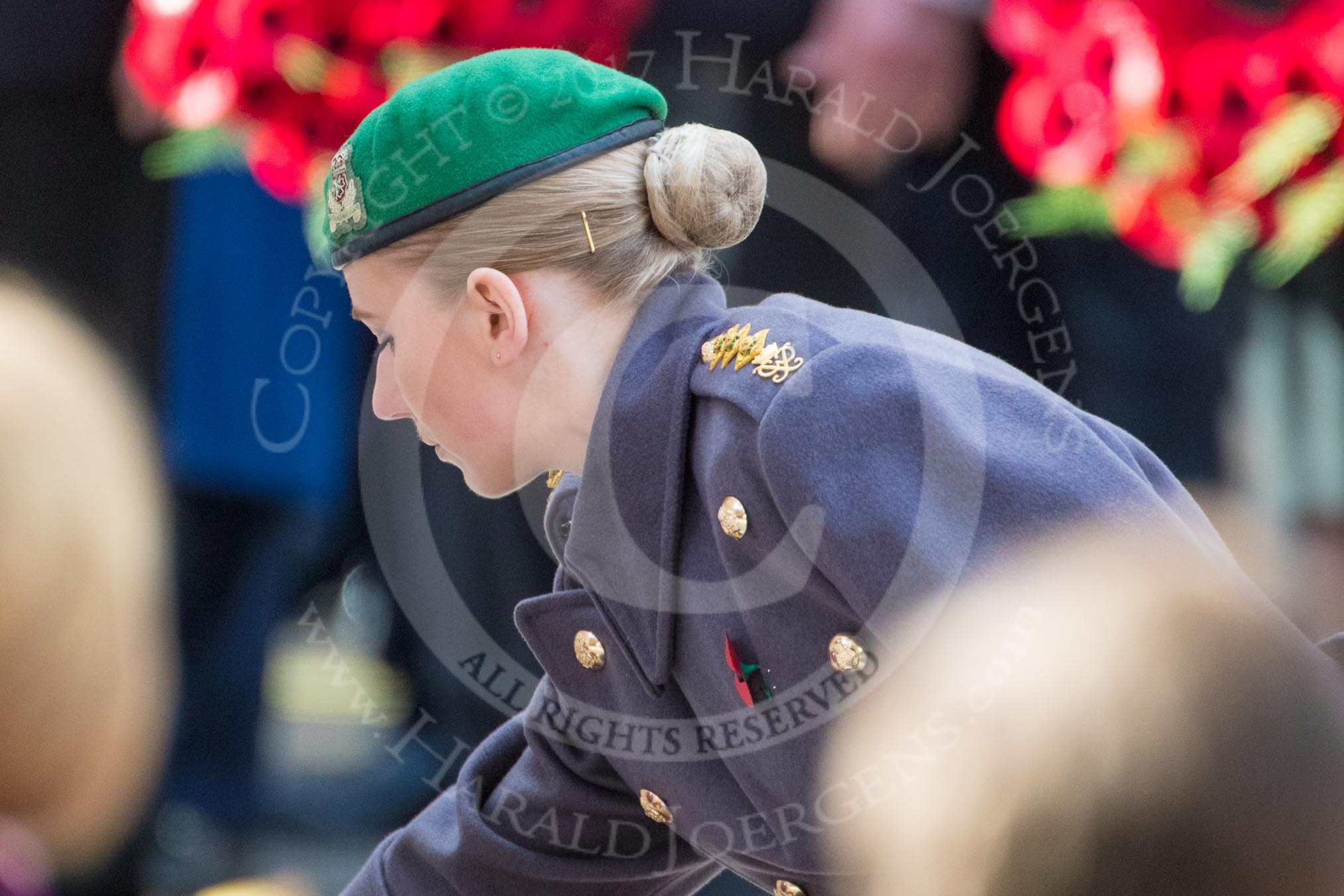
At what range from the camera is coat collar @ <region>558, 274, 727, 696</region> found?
3.62 feet

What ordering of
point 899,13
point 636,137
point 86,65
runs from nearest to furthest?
point 636,137 < point 899,13 < point 86,65

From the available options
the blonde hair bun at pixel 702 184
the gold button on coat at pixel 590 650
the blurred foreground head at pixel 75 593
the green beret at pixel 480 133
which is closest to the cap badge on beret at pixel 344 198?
the green beret at pixel 480 133

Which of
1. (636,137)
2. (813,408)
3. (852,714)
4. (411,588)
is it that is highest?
(636,137)

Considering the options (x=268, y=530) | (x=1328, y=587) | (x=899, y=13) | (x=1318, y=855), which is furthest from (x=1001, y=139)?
(x=268, y=530)

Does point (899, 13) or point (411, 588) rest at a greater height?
point (899, 13)

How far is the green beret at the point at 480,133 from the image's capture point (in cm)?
113

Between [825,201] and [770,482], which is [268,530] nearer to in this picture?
[825,201]

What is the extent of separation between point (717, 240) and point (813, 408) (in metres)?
0.26

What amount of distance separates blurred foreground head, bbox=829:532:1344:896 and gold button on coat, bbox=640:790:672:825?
0.35m

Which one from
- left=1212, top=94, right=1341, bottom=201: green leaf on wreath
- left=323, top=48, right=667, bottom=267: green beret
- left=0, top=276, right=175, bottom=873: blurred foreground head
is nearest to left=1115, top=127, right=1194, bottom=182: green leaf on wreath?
left=1212, top=94, right=1341, bottom=201: green leaf on wreath

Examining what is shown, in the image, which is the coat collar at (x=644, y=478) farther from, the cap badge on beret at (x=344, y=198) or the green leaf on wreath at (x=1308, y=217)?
the green leaf on wreath at (x=1308, y=217)

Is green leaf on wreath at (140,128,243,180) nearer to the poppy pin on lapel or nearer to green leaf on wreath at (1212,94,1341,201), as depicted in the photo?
the poppy pin on lapel

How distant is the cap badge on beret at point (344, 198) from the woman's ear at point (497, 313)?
0.39 ft

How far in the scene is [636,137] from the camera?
118 cm
